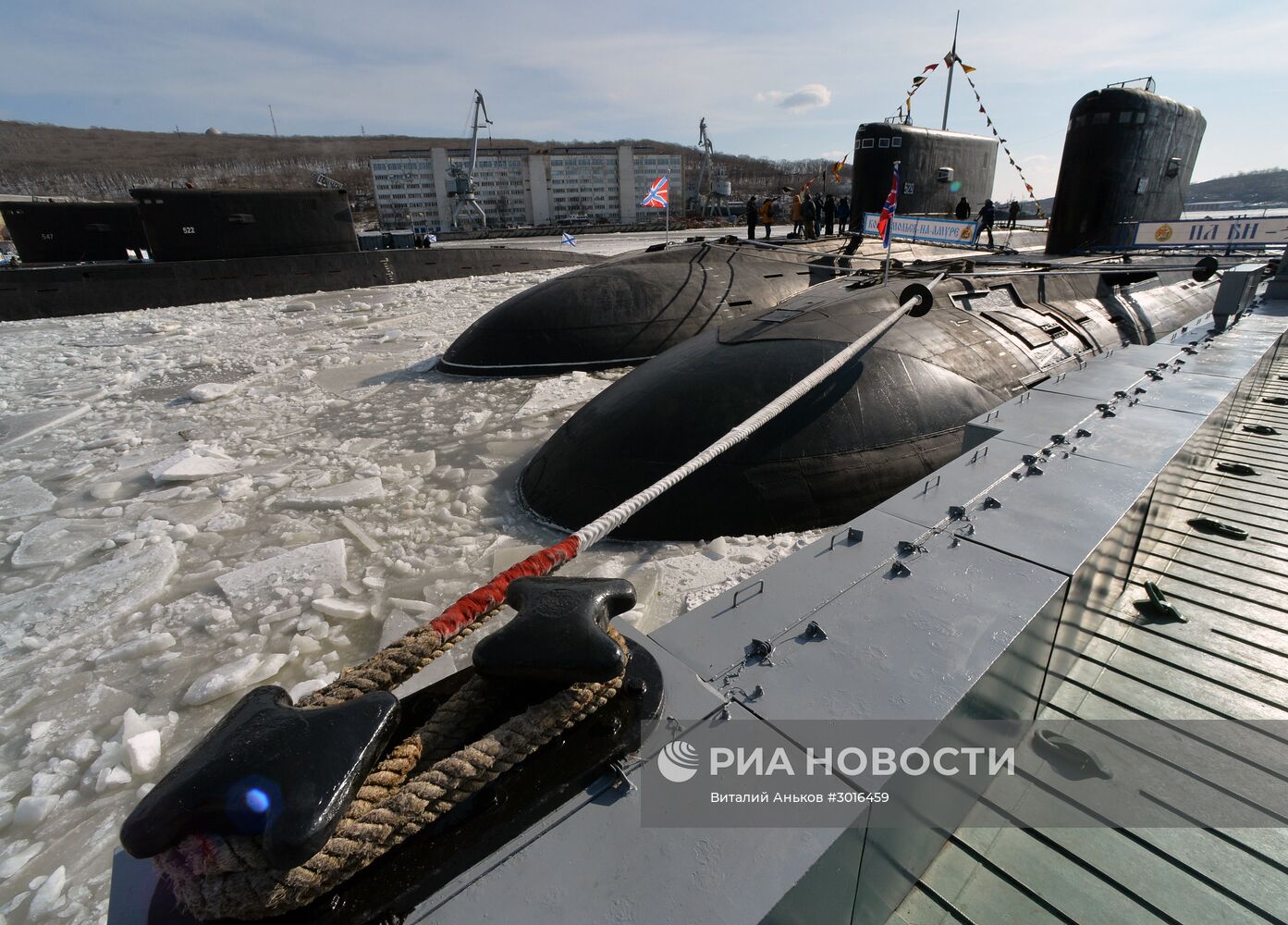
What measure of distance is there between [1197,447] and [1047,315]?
14.0ft

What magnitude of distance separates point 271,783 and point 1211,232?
15630 mm

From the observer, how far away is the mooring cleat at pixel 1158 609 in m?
2.67

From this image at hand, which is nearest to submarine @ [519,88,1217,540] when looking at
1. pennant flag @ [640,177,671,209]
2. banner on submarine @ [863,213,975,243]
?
banner on submarine @ [863,213,975,243]

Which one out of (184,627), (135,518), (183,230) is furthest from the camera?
(183,230)

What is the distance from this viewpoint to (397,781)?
1237mm

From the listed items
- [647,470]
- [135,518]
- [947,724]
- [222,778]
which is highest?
[222,778]

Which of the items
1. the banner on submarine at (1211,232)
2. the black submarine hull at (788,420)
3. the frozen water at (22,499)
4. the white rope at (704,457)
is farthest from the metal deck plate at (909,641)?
the banner on submarine at (1211,232)

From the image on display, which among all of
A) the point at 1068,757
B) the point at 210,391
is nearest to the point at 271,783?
the point at 1068,757

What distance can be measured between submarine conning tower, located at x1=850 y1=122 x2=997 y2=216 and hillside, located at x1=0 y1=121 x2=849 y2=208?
79.8m

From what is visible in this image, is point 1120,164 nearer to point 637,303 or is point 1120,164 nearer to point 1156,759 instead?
point 637,303

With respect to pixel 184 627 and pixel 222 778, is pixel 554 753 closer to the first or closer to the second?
pixel 222 778

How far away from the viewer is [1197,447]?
3.54 metres

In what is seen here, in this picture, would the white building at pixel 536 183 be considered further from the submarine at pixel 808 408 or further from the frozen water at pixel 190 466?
the frozen water at pixel 190 466

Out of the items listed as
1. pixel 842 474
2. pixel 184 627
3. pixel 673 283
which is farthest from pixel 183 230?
pixel 842 474
